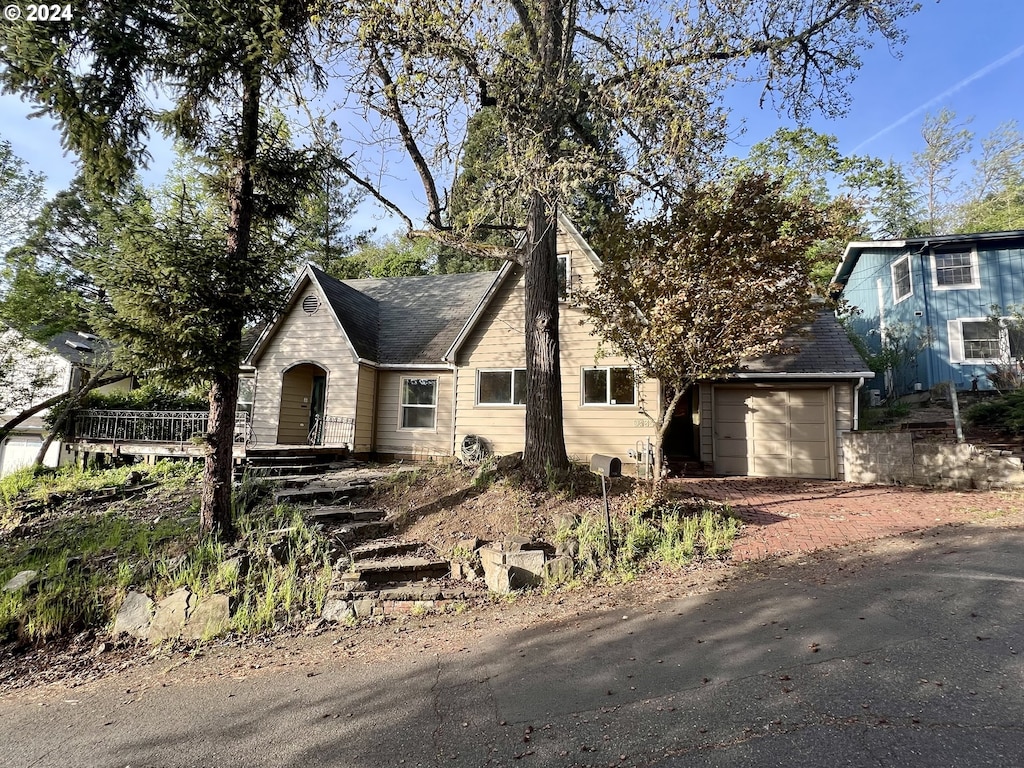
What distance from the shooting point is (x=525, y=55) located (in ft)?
25.7

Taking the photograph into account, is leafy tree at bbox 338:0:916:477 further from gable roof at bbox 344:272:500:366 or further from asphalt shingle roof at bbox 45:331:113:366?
asphalt shingle roof at bbox 45:331:113:366

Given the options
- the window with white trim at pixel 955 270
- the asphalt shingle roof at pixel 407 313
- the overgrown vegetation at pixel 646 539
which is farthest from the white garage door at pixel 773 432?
the window with white trim at pixel 955 270

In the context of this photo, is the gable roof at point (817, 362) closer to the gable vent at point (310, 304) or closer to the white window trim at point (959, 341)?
the white window trim at point (959, 341)

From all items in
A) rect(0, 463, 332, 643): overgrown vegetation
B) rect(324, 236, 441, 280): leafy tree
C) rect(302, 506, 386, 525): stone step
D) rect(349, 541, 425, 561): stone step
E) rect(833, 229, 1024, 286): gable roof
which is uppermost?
rect(324, 236, 441, 280): leafy tree

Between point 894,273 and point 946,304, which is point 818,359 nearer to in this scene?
point 946,304

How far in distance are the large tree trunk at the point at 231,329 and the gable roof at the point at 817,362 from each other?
10.0 metres

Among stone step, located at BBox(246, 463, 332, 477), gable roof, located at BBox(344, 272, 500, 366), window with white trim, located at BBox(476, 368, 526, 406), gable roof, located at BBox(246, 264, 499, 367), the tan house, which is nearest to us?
stone step, located at BBox(246, 463, 332, 477)

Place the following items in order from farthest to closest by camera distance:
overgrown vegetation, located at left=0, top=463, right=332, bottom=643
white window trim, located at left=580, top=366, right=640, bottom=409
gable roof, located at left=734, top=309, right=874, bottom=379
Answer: white window trim, located at left=580, top=366, right=640, bottom=409
gable roof, located at left=734, top=309, right=874, bottom=379
overgrown vegetation, located at left=0, top=463, right=332, bottom=643

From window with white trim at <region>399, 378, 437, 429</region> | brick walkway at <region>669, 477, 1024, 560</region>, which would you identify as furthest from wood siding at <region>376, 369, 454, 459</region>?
brick walkway at <region>669, 477, 1024, 560</region>

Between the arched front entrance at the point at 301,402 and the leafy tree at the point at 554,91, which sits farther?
the arched front entrance at the point at 301,402

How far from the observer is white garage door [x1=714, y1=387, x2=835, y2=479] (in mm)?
11367

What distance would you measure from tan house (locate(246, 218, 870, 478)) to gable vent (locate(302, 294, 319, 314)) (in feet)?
0.13

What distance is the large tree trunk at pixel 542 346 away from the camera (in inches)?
316

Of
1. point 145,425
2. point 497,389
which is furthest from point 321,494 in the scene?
point 145,425
